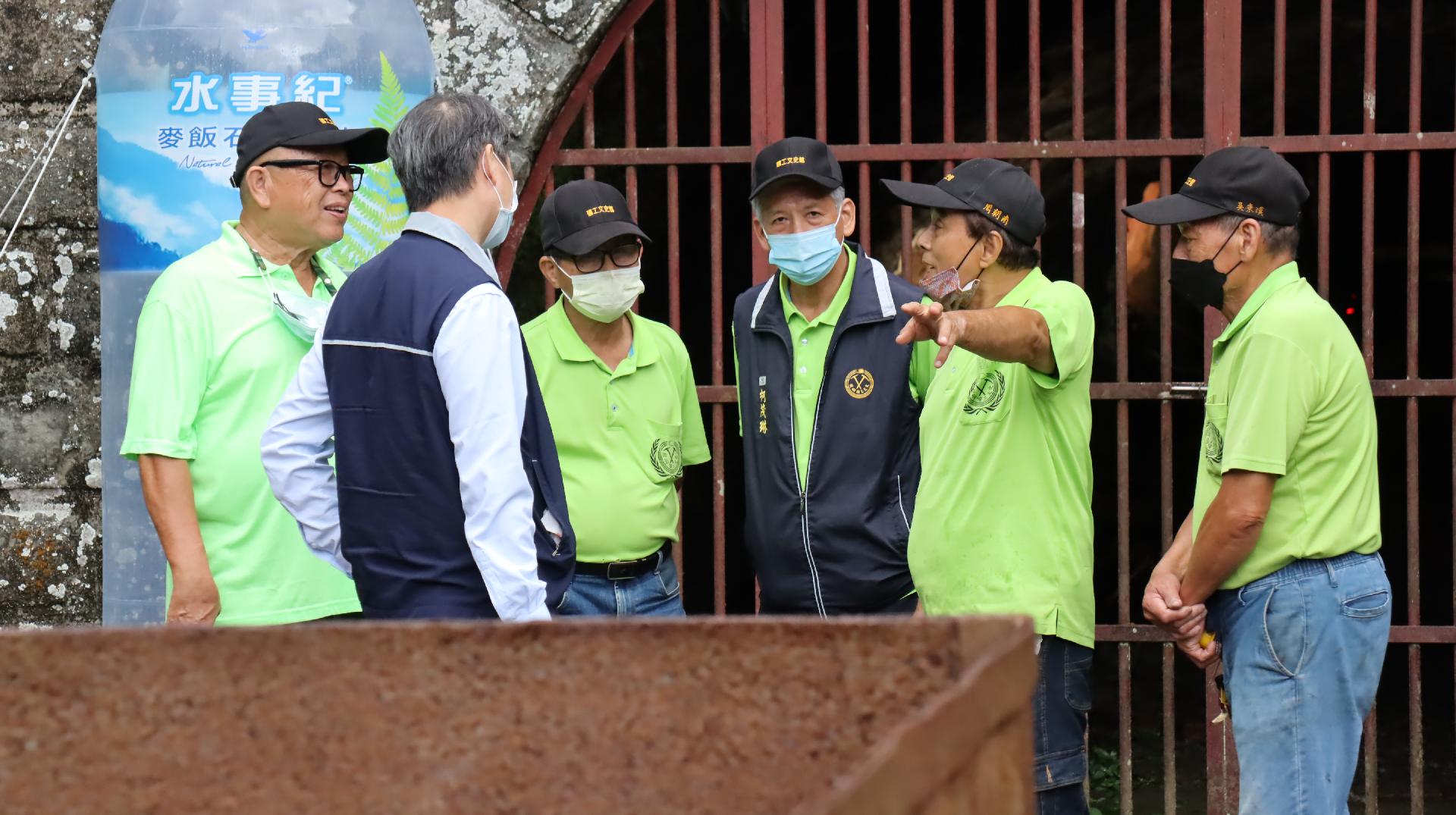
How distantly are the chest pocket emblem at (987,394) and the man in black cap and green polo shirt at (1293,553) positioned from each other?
42 centimetres

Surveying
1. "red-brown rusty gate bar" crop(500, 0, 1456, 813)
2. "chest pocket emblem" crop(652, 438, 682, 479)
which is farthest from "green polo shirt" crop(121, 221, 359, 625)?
"red-brown rusty gate bar" crop(500, 0, 1456, 813)

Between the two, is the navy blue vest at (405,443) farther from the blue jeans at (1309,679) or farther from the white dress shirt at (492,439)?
the blue jeans at (1309,679)

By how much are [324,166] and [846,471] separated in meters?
1.28

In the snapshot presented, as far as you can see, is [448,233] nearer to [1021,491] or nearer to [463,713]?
[1021,491]

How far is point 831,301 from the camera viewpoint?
3619 mm

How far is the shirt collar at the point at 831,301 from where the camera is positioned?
3.57 m

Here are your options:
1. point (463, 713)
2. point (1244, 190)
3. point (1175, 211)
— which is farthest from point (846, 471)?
point (463, 713)

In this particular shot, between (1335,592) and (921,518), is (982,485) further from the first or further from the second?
(1335,592)

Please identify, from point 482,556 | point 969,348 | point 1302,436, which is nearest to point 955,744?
point 482,556

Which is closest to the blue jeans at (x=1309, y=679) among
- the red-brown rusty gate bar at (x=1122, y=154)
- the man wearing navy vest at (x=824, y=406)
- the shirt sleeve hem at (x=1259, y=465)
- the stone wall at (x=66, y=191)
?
the shirt sleeve hem at (x=1259, y=465)

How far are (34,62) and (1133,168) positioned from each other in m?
6.26

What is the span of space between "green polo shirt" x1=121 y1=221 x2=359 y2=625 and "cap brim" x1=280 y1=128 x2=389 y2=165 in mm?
293

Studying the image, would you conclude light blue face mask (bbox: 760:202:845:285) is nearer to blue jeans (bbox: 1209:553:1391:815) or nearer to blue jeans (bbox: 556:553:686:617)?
blue jeans (bbox: 556:553:686:617)

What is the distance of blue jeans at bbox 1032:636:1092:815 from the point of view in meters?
3.08
